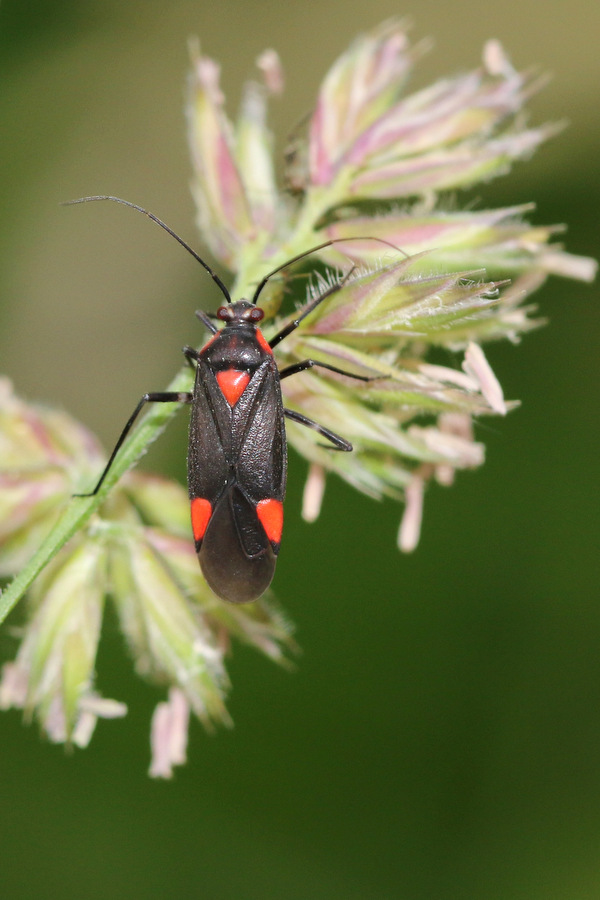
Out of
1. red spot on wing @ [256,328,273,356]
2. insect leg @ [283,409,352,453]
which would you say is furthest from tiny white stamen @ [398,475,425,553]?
red spot on wing @ [256,328,273,356]

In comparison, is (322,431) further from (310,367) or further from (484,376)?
(484,376)

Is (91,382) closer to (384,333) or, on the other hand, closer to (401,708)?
(401,708)

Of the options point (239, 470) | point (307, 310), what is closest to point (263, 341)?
point (307, 310)

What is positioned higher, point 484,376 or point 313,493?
point 484,376

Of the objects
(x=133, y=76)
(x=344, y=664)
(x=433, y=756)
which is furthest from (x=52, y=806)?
(x=133, y=76)

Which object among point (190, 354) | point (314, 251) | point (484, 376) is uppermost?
point (314, 251)

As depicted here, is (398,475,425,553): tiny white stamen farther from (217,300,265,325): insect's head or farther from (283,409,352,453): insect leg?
(217,300,265,325): insect's head

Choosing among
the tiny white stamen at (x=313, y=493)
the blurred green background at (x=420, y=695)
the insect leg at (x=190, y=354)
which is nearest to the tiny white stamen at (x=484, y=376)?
the tiny white stamen at (x=313, y=493)
